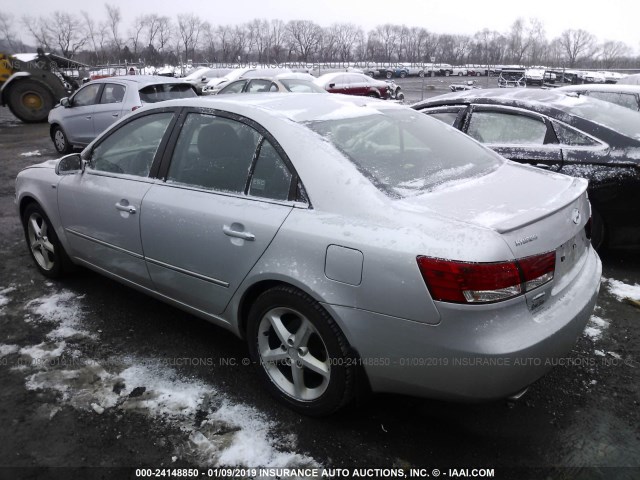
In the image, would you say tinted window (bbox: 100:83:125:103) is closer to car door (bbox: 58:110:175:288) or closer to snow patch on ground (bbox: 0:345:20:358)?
car door (bbox: 58:110:175:288)

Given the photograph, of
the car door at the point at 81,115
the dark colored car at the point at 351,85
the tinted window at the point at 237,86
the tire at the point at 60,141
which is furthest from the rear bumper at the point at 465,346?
the dark colored car at the point at 351,85

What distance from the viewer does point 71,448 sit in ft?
8.09

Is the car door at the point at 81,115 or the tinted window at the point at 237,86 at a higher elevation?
the tinted window at the point at 237,86

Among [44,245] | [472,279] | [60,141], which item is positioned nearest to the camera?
[472,279]

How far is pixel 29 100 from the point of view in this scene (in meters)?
16.6

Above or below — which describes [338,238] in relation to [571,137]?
below

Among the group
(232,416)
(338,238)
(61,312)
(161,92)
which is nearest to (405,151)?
(338,238)

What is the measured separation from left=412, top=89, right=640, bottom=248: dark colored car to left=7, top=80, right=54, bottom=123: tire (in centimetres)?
1555

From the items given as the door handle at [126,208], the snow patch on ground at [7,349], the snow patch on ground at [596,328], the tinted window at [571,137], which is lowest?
the snow patch on ground at [596,328]

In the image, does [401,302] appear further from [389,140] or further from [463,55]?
[463,55]

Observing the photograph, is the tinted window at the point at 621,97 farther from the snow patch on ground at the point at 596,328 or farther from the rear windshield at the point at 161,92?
the rear windshield at the point at 161,92

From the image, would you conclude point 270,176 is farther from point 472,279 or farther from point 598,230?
point 598,230

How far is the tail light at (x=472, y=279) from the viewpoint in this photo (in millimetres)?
2031

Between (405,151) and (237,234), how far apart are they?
3.41ft
